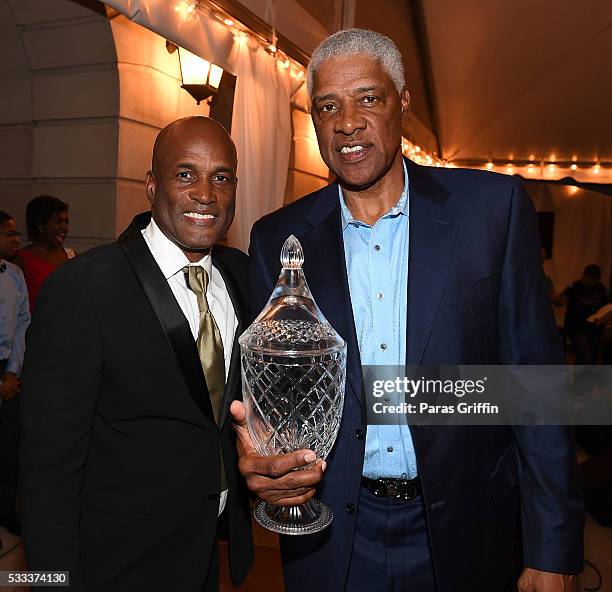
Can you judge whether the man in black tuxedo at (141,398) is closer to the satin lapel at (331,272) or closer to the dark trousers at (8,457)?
the satin lapel at (331,272)

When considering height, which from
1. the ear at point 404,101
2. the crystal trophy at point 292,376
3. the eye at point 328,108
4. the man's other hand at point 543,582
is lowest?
the man's other hand at point 543,582

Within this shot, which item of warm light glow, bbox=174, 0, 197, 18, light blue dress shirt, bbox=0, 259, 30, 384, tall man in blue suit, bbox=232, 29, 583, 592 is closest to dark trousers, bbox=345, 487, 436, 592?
tall man in blue suit, bbox=232, 29, 583, 592

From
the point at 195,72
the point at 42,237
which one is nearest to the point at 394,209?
the point at 42,237

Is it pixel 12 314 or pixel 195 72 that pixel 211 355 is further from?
pixel 195 72

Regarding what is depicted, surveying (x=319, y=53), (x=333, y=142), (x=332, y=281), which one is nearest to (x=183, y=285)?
(x=332, y=281)

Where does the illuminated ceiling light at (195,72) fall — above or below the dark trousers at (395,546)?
above

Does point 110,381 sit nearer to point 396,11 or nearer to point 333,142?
point 333,142

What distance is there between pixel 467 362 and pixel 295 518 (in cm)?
54

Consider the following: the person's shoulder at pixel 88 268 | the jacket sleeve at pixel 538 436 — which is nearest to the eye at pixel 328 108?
the jacket sleeve at pixel 538 436

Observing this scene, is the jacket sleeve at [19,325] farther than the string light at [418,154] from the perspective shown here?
No

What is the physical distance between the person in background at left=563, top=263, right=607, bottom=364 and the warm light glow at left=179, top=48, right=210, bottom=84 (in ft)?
16.0

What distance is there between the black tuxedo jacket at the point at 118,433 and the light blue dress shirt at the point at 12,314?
1916 millimetres

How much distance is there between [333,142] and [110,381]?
0.82 m

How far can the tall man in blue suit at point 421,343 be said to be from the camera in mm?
1330
